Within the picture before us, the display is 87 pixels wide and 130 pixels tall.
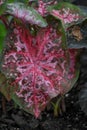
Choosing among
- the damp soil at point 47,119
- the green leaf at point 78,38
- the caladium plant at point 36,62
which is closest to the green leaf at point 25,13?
the caladium plant at point 36,62

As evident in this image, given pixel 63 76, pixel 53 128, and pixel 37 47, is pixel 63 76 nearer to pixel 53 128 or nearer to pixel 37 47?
pixel 37 47

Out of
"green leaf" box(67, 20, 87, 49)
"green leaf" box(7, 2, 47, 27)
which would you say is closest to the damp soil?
"green leaf" box(67, 20, 87, 49)

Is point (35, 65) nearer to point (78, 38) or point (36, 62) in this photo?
point (36, 62)

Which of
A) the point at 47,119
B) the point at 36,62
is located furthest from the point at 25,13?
the point at 47,119

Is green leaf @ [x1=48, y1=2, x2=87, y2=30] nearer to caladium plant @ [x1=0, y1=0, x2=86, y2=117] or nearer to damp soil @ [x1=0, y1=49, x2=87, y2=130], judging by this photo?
caladium plant @ [x1=0, y1=0, x2=86, y2=117]

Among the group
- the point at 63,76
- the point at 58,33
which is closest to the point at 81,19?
the point at 58,33

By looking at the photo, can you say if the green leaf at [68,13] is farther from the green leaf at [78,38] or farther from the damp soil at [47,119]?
the damp soil at [47,119]
